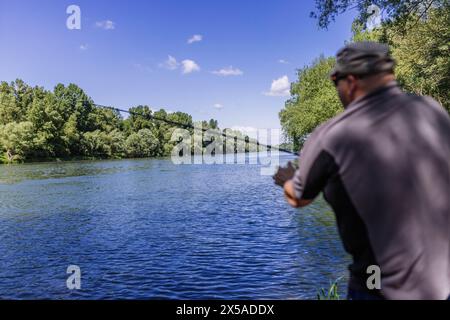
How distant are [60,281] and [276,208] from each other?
15913 mm

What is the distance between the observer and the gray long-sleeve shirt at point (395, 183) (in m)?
2.49

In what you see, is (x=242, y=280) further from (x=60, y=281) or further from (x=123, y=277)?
(x=60, y=281)

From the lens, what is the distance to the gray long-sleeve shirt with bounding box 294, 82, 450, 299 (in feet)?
8.18

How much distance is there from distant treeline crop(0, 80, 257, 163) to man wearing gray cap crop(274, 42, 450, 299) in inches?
3324

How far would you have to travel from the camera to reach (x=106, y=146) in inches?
4375

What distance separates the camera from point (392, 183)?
2490mm

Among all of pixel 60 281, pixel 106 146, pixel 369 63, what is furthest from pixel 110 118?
pixel 369 63

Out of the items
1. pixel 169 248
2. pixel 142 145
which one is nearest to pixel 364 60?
pixel 169 248

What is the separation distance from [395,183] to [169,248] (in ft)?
51.5

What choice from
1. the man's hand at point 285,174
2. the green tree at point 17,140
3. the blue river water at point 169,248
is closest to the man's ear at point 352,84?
the man's hand at point 285,174

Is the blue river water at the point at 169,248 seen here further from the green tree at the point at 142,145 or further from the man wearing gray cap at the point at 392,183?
the green tree at the point at 142,145

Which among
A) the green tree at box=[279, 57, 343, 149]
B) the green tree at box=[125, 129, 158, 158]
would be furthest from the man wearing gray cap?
the green tree at box=[125, 129, 158, 158]

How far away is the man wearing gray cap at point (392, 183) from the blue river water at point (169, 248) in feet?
30.7

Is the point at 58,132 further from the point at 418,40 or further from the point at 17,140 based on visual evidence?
the point at 418,40
